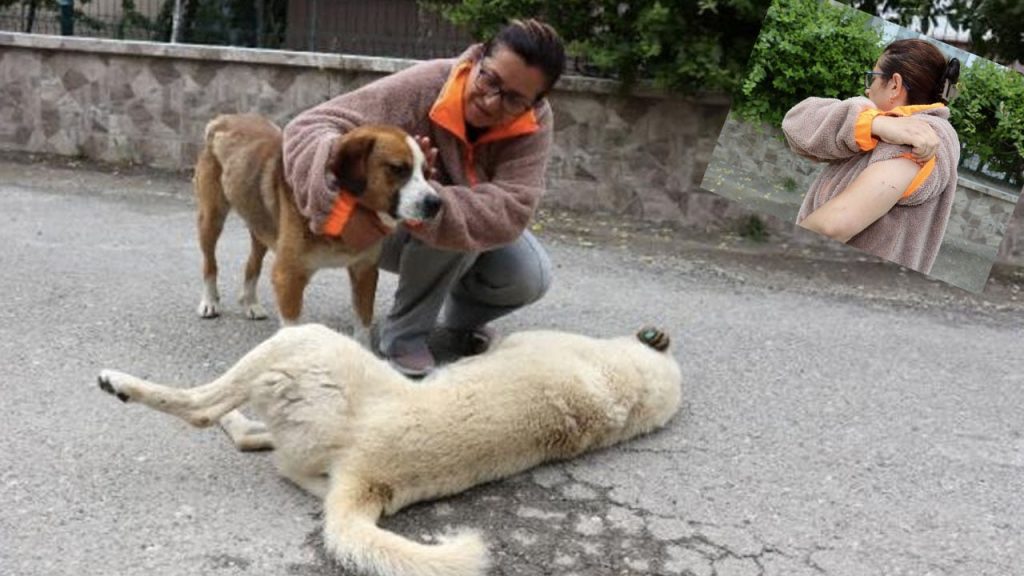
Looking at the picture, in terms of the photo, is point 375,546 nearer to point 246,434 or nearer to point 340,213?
point 246,434

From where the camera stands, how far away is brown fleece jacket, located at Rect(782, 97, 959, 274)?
191 cm

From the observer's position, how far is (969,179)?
1918 millimetres

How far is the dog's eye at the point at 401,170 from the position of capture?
3013 millimetres

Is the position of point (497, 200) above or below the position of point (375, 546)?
above

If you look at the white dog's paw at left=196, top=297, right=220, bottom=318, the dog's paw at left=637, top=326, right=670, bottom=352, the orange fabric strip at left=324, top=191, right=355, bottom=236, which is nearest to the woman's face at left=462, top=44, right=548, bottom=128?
the orange fabric strip at left=324, top=191, right=355, bottom=236

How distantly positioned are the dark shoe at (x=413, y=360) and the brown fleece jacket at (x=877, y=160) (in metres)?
1.81

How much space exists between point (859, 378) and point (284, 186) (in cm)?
244

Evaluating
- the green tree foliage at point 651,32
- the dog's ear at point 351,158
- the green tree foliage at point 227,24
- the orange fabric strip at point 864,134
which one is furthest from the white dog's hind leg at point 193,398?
the green tree foliage at point 227,24

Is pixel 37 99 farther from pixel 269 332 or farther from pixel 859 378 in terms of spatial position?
pixel 859 378

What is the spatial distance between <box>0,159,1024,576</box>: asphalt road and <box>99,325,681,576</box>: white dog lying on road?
109 mm

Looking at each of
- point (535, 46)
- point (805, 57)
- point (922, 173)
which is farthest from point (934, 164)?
point (535, 46)

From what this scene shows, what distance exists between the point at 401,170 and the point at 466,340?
1119 mm

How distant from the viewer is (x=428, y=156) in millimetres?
3217

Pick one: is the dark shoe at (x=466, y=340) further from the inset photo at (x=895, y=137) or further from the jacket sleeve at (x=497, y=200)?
the inset photo at (x=895, y=137)
